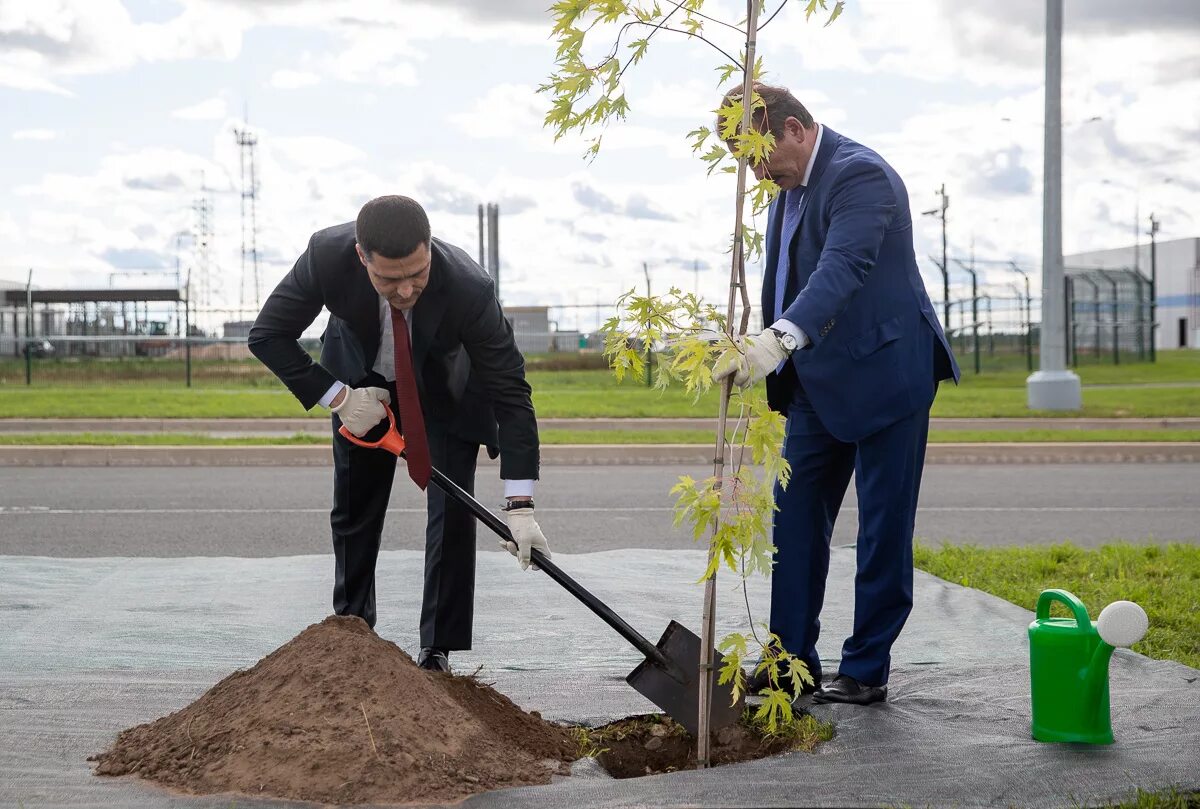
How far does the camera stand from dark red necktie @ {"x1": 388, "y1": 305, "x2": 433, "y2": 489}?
3500mm

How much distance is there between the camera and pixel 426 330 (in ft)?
12.1

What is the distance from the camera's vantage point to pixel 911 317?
11.8ft

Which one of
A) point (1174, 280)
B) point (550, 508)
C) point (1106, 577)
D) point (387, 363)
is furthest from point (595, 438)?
point (1174, 280)

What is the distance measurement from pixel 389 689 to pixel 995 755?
5.09 ft

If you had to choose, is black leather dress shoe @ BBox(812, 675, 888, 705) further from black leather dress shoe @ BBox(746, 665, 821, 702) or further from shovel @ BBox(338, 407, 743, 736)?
shovel @ BBox(338, 407, 743, 736)

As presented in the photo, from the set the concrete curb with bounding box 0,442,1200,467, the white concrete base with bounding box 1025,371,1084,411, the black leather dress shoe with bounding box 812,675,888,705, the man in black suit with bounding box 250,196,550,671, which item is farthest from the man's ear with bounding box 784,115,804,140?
the white concrete base with bounding box 1025,371,1084,411

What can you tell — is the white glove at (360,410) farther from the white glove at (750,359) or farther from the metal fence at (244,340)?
the metal fence at (244,340)

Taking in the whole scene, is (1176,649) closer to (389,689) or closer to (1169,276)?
(389,689)

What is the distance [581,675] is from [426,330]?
4.11 feet

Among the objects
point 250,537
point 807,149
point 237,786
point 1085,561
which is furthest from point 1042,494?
point 237,786

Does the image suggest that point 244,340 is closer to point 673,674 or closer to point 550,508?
point 550,508

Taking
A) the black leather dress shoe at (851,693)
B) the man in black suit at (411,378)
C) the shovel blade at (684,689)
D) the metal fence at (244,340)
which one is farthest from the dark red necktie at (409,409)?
the metal fence at (244,340)

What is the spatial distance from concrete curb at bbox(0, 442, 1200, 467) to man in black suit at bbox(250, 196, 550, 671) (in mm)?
7265

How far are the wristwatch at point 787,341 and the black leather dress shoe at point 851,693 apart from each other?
112cm
